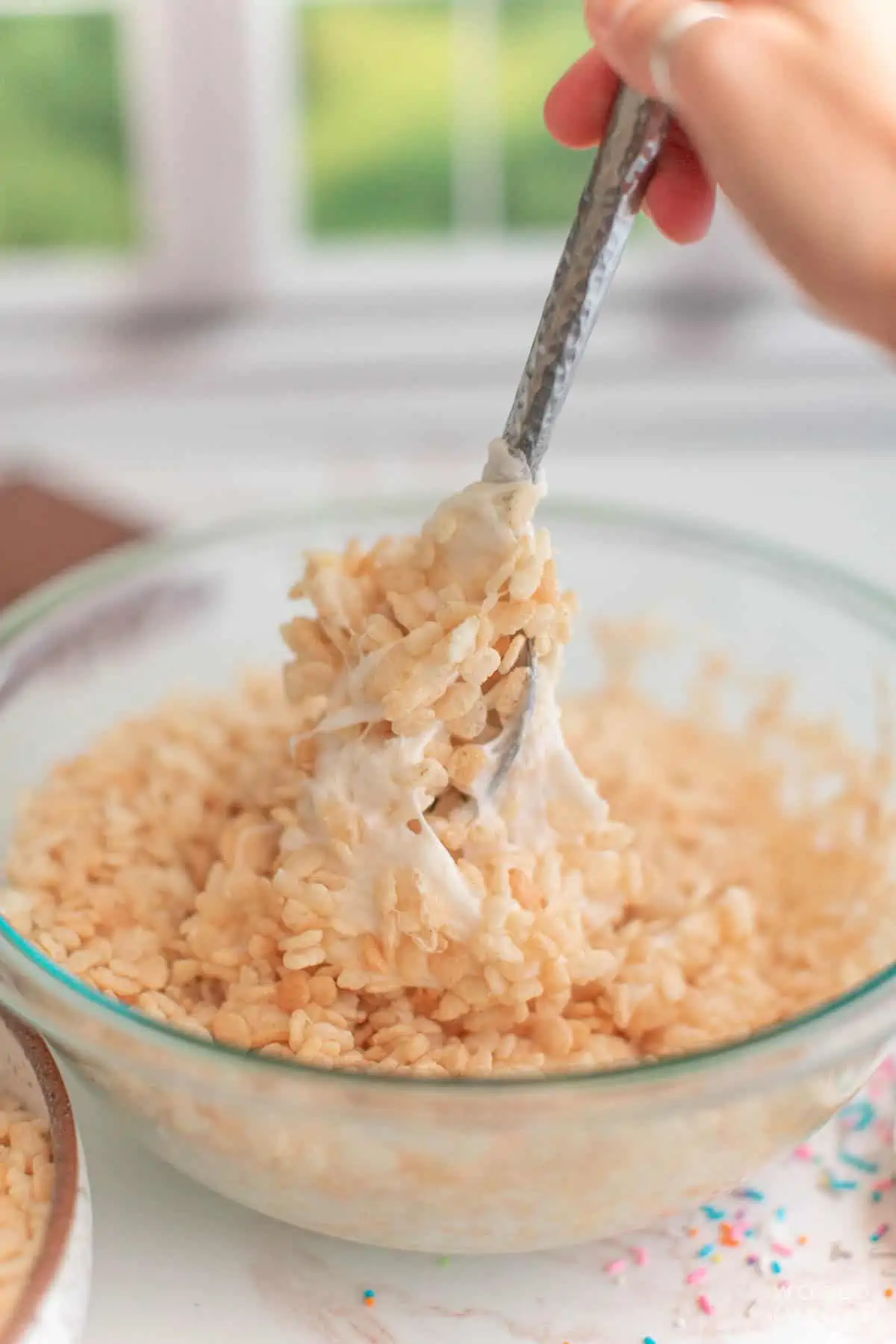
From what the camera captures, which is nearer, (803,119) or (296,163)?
(803,119)

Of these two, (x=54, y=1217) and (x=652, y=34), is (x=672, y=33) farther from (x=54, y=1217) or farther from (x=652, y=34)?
(x=54, y=1217)

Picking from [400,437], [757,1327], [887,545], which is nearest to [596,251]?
[757,1327]

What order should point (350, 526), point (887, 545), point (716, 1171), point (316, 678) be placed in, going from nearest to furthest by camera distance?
point (716, 1171) < point (316, 678) < point (350, 526) < point (887, 545)

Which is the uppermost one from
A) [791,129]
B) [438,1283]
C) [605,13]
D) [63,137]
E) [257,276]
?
[63,137]

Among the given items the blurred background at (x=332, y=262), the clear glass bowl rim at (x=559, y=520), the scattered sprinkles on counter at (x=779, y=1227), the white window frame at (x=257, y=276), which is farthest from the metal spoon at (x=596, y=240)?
the white window frame at (x=257, y=276)

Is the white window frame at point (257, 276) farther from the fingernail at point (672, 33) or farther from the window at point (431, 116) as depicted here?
the fingernail at point (672, 33)

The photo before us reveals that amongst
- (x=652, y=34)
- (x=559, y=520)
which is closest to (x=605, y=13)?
(x=652, y=34)

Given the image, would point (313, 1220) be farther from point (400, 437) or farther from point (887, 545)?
point (400, 437)
